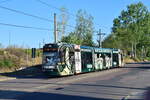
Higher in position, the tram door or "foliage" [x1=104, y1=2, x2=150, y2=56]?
"foliage" [x1=104, y1=2, x2=150, y2=56]

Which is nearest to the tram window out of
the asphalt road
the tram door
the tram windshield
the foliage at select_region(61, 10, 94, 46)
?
the tram door

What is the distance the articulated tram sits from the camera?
3122 cm

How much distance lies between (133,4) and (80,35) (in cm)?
3005

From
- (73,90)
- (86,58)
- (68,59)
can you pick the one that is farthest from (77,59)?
(73,90)

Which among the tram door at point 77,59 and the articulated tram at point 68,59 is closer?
the articulated tram at point 68,59

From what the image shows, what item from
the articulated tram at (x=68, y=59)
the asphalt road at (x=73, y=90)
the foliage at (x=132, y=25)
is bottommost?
the asphalt road at (x=73, y=90)

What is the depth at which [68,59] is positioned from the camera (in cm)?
3247

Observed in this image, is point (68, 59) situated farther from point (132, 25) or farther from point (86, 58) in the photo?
point (132, 25)

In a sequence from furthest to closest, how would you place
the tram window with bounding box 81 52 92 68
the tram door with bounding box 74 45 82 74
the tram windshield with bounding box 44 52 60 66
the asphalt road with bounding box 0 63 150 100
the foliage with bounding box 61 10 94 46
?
the foliage with bounding box 61 10 94 46
the tram window with bounding box 81 52 92 68
the tram door with bounding box 74 45 82 74
the tram windshield with bounding box 44 52 60 66
the asphalt road with bounding box 0 63 150 100

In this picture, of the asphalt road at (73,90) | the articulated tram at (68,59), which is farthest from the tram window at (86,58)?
the asphalt road at (73,90)

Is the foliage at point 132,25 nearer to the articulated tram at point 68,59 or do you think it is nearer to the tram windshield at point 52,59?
the articulated tram at point 68,59

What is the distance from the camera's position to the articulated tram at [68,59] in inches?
1229

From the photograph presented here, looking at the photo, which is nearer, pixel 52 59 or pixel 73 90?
pixel 73 90

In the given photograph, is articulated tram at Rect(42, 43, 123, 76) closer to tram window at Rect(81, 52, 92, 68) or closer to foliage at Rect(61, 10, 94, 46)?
tram window at Rect(81, 52, 92, 68)
